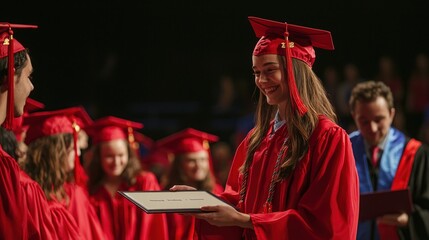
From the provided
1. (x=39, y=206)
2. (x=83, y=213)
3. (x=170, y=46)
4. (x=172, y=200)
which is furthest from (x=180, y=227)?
(x=170, y=46)

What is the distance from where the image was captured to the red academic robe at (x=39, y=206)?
3.34m

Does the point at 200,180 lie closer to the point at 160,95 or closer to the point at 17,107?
the point at 17,107

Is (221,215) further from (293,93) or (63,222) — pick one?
(63,222)

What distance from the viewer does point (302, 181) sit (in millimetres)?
2934

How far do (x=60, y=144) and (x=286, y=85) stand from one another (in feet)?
6.54

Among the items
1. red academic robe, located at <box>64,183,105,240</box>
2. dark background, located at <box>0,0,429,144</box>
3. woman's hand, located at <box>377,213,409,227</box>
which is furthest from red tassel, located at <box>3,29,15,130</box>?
dark background, located at <box>0,0,429,144</box>

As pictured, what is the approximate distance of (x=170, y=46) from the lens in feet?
35.5

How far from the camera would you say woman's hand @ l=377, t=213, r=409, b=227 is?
4.39 m

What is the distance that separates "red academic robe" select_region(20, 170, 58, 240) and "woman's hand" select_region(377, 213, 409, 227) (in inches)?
77.6

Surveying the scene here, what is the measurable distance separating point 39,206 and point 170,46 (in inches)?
295

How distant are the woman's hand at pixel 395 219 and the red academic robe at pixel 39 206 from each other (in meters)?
1.97

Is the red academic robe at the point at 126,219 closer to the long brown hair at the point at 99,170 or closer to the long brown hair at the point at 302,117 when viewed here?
the long brown hair at the point at 99,170

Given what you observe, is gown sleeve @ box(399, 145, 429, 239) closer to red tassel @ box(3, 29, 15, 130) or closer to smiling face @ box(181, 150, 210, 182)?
smiling face @ box(181, 150, 210, 182)

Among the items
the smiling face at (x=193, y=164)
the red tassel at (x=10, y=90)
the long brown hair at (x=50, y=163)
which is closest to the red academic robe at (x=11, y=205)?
the red tassel at (x=10, y=90)
